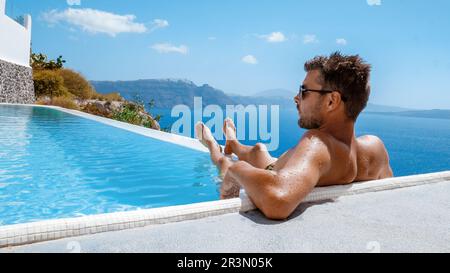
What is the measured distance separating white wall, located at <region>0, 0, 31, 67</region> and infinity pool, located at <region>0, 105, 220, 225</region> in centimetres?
1399

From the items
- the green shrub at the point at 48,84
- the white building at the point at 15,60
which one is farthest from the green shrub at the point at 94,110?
the green shrub at the point at 48,84

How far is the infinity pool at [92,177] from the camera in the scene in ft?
11.9

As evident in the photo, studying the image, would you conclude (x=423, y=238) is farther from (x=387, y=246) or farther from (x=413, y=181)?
(x=413, y=181)

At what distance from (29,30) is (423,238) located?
2561cm

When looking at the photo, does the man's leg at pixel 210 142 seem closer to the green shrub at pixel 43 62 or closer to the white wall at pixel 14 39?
the white wall at pixel 14 39

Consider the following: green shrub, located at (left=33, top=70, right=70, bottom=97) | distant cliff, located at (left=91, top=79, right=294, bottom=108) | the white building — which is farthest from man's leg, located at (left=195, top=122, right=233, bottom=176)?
distant cliff, located at (left=91, top=79, right=294, bottom=108)

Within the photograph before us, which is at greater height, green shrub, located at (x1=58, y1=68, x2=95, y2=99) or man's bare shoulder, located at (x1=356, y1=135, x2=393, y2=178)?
green shrub, located at (x1=58, y1=68, x2=95, y2=99)

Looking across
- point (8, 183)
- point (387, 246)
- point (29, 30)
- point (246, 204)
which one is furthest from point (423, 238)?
point (29, 30)

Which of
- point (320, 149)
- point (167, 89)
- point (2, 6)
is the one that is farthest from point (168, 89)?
point (320, 149)

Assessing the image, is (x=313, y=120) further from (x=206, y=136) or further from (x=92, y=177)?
(x=92, y=177)

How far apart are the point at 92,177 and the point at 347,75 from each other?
12.3ft

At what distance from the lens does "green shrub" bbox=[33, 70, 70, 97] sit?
75.5ft

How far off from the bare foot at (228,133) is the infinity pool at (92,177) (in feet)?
2.05

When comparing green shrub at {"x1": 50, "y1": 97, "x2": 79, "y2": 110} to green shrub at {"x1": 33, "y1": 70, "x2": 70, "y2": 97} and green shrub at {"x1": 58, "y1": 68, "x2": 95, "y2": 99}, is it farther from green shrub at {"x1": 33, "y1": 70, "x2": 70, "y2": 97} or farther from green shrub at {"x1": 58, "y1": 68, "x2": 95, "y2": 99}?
green shrub at {"x1": 58, "y1": 68, "x2": 95, "y2": 99}
